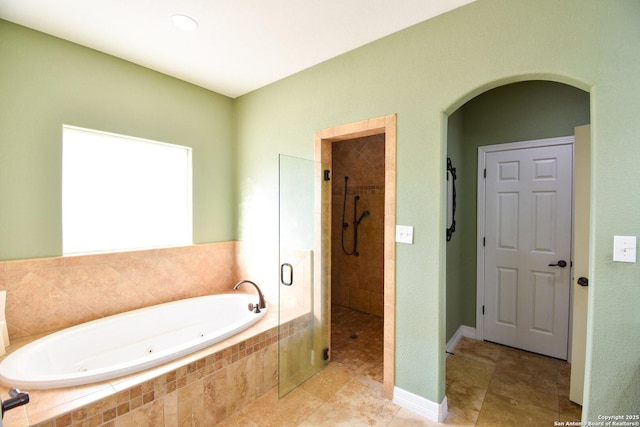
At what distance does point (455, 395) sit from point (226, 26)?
3.23m

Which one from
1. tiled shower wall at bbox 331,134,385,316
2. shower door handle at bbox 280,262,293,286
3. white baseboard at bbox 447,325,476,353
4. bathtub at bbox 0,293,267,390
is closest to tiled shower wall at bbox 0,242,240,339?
bathtub at bbox 0,293,267,390

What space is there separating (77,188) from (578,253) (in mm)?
3948

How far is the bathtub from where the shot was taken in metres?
1.60

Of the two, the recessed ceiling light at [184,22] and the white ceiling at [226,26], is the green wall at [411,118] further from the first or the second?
the recessed ceiling light at [184,22]

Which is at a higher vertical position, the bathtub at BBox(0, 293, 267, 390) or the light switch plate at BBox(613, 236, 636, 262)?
the light switch plate at BBox(613, 236, 636, 262)

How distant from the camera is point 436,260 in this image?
1918 mm

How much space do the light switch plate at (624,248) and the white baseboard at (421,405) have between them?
4.53 ft

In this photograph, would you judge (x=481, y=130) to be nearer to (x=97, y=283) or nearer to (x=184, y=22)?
(x=184, y=22)

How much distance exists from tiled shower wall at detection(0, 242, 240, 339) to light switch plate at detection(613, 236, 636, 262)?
125 inches

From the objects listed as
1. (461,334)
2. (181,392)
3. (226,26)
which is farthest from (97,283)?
(461,334)

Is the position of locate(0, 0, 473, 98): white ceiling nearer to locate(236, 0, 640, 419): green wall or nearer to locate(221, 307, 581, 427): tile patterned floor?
locate(236, 0, 640, 419): green wall

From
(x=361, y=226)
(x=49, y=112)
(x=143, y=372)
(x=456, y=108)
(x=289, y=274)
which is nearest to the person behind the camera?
(x=143, y=372)

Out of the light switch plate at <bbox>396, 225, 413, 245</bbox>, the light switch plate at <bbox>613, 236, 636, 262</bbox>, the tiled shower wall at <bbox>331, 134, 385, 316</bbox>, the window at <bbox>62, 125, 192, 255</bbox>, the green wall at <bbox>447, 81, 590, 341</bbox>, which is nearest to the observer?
the light switch plate at <bbox>613, 236, 636, 262</bbox>

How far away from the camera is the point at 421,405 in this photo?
199cm
